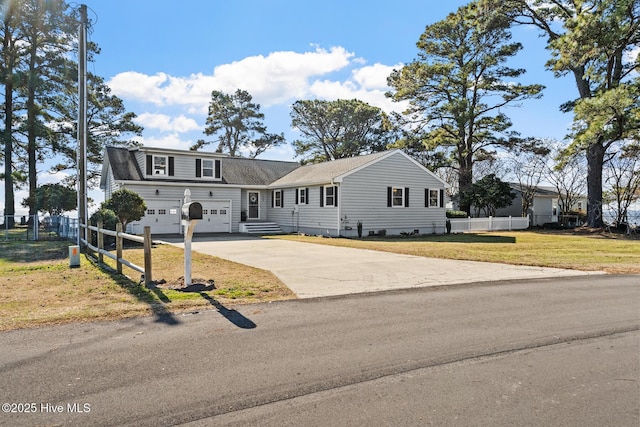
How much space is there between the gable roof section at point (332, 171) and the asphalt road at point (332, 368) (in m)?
16.3

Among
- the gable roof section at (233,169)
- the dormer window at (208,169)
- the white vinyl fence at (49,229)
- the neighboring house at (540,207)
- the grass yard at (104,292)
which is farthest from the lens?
the neighboring house at (540,207)

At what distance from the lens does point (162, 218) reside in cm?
2284

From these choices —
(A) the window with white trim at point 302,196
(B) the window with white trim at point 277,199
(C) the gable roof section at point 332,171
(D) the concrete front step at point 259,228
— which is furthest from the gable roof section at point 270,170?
(D) the concrete front step at point 259,228

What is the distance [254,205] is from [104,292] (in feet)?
66.4

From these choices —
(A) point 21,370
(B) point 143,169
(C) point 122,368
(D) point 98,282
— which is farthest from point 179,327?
(B) point 143,169

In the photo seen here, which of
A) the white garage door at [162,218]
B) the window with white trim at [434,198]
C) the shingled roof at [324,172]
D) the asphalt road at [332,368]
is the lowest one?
the asphalt road at [332,368]

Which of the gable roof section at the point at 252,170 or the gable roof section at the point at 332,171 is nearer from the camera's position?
the gable roof section at the point at 332,171

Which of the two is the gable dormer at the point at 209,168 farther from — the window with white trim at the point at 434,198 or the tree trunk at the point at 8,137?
the window with white trim at the point at 434,198

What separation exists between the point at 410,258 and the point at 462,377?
8961 millimetres

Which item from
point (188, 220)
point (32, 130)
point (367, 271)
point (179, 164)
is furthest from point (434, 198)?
point (32, 130)

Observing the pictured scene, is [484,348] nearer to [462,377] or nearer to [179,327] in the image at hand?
[462,377]

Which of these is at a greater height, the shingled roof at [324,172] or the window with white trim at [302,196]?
the shingled roof at [324,172]

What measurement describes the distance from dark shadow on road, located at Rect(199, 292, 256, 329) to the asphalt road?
28 mm

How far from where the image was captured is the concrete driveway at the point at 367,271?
319 inches
